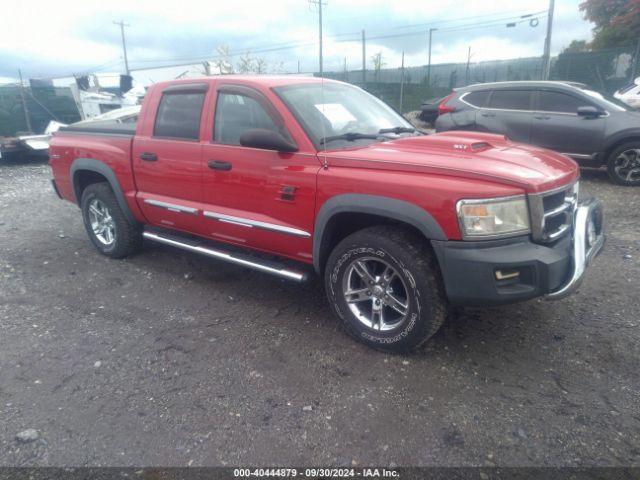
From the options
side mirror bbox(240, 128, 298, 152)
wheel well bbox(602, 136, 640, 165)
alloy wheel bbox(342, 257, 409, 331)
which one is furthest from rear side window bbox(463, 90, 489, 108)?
alloy wheel bbox(342, 257, 409, 331)

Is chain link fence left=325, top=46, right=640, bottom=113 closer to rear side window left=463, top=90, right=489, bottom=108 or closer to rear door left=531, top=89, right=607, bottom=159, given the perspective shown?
rear side window left=463, top=90, right=489, bottom=108

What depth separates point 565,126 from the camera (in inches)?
299

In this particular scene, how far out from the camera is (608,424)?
98.3 inches

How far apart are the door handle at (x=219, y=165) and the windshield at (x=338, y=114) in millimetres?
681

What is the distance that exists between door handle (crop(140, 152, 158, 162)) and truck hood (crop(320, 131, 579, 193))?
187cm

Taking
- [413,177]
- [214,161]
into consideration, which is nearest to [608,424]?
[413,177]

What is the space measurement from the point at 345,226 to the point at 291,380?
3.67ft

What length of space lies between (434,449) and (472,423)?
0.31 meters

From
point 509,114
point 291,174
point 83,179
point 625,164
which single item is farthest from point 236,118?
point 625,164

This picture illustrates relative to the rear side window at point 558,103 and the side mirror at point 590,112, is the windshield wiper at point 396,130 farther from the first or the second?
the rear side window at point 558,103

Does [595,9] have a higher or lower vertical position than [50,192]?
higher

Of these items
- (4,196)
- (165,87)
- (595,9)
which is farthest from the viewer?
(595,9)

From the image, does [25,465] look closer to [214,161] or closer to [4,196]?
[214,161]

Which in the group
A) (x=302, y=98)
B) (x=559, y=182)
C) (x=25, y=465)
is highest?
(x=302, y=98)
